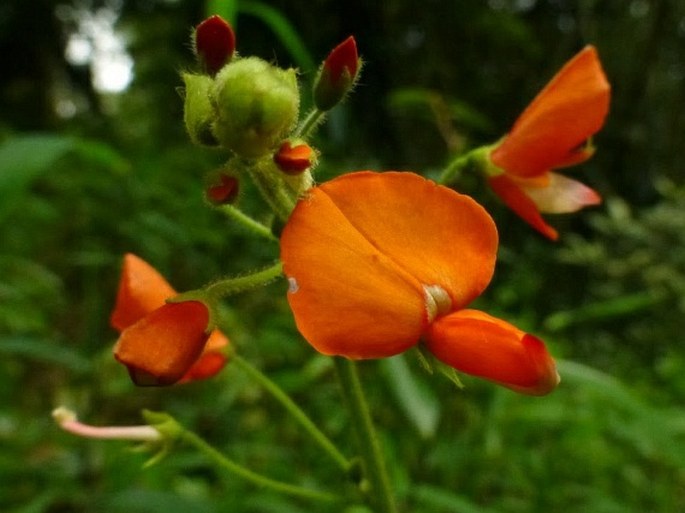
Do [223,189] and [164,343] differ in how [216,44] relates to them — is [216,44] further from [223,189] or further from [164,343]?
[164,343]

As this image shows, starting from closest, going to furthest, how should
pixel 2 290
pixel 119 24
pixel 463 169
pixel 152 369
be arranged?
pixel 152 369
pixel 463 169
pixel 2 290
pixel 119 24

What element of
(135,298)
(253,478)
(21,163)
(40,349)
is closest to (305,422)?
(253,478)

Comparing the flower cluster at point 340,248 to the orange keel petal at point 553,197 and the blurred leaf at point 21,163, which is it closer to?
the orange keel petal at point 553,197

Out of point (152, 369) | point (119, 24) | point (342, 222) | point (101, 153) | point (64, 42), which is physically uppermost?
point (342, 222)

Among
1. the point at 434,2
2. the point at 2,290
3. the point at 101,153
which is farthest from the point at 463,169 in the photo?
the point at 434,2

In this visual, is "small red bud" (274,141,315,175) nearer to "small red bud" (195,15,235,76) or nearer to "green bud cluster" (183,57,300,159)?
"green bud cluster" (183,57,300,159)

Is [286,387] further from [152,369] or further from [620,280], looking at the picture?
[620,280]
